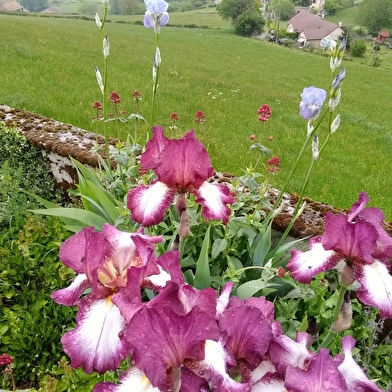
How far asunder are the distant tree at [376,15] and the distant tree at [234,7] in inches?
1001

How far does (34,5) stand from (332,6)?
9378 centimetres

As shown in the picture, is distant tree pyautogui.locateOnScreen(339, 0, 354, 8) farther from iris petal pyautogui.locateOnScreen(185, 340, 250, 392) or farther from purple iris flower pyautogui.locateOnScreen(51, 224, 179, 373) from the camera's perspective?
iris petal pyautogui.locateOnScreen(185, 340, 250, 392)

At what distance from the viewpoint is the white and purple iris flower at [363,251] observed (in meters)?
1.02

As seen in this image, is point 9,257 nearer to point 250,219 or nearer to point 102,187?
point 102,187

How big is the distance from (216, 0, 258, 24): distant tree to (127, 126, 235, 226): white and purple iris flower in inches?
2565

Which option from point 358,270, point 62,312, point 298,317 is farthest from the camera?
point 62,312

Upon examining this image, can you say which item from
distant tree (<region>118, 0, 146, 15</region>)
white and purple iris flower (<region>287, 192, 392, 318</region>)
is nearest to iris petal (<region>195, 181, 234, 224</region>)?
white and purple iris flower (<region>287, 192, 392, 318</region>)

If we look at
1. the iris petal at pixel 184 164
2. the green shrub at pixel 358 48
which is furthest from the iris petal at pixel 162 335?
the green shrub at pixel 358 48

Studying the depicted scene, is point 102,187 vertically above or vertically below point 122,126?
above

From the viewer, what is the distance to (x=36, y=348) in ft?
9.05

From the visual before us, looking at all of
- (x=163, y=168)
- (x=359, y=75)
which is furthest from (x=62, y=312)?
(x=359, y=75)

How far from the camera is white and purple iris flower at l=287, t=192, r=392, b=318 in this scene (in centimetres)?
102

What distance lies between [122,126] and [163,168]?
538 cm

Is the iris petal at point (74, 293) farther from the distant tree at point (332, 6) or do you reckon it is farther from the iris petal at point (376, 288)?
the distant tree at point (332, 6)
